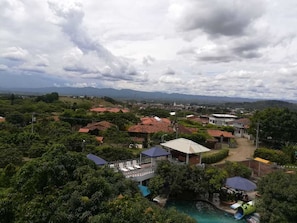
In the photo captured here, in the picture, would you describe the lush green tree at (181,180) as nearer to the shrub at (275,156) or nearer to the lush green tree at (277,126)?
the shrub at (275,156)

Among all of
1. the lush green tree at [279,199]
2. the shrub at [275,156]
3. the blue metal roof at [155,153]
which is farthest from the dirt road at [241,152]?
the lush green tree at [279,199]

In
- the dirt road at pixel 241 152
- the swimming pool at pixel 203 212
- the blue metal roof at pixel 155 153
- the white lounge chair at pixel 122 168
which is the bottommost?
the swimming pool at pixel 203 212

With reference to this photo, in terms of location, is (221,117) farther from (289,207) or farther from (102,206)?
(102,206)

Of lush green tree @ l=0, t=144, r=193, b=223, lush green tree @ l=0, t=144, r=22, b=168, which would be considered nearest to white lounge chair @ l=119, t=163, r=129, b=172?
lush green tree @ l=0, t=144, r=193, b=223

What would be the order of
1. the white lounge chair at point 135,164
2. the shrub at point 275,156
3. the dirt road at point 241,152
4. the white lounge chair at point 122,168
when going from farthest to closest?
the dirt road at point 241,152 < the shrub at point 275,156 < the white lounge chair at point 135,164 < the white lounge chair at point 122,168

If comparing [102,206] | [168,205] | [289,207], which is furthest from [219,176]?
[102,206]

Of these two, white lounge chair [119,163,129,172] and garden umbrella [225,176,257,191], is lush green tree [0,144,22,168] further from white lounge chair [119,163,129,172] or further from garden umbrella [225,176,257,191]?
garden umbrella [225,176,257,191]
